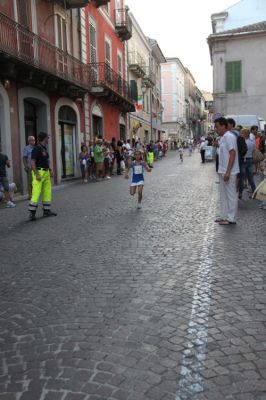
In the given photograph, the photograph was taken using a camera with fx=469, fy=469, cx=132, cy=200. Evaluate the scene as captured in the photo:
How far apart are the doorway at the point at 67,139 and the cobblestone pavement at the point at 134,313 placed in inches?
478


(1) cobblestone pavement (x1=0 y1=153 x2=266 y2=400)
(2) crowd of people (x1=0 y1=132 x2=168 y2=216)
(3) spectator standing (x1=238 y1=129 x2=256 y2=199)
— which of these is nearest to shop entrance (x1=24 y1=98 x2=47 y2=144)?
(2) crowd of people (x1=0 y1=132 x2=168 y2=216)

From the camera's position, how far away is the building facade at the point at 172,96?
6906 cm

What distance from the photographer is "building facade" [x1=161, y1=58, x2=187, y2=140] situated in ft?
Answer: 227

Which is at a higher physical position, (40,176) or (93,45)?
(93,45)

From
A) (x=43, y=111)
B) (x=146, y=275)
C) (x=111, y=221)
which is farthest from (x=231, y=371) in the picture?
(x=43, y=111)

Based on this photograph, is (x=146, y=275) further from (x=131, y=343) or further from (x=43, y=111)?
(x=43, y=111)

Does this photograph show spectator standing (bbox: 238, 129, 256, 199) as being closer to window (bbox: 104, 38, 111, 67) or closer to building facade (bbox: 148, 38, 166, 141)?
window (bbox: 104, 38, 111, 67)

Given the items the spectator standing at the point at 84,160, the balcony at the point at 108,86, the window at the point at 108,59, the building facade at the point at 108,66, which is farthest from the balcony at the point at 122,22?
the spectator standing at the point at 84,160

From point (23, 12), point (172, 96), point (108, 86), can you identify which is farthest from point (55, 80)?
point (172, 96)

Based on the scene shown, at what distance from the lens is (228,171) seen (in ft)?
26.1

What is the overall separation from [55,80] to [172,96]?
53.9 meters

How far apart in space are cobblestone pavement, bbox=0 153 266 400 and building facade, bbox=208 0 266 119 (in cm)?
2875

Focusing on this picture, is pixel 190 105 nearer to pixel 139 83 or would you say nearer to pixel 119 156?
pixel 139 83

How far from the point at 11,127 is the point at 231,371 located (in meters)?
13.1
